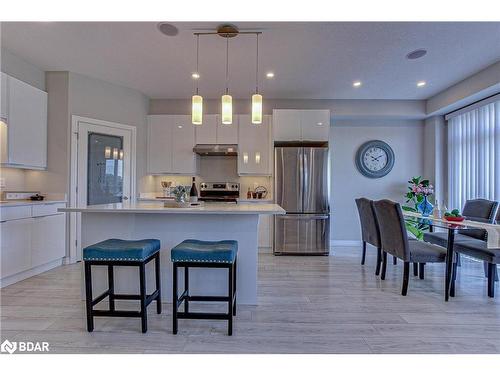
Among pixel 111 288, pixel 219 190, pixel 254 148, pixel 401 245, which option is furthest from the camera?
pixel 219 190

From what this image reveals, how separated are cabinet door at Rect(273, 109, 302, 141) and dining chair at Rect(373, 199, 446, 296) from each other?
200cm

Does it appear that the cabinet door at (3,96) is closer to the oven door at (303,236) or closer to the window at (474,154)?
the oven door at (303,236)

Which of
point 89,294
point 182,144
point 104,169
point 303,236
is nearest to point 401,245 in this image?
point 303,236

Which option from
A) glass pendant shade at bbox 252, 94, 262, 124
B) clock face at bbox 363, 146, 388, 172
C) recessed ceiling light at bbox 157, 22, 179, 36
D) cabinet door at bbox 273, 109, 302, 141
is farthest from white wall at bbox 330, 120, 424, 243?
recessed ceiling light at bbox 157, 22, 179, 36

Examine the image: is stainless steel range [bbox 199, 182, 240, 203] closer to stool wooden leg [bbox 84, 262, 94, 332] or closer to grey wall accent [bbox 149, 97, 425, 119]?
grey wall accent [bbox 149, 97, 425, 119]

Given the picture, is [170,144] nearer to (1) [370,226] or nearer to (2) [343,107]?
(2) [343,107]

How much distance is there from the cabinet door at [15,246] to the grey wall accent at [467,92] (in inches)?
232

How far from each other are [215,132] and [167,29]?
2220 millimetres

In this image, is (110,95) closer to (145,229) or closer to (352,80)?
(145,229)

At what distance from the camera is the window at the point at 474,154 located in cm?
391

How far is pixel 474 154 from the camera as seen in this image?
4297mm

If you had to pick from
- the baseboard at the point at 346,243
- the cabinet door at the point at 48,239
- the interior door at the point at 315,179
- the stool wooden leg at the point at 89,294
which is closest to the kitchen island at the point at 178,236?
the stool wooden leg at the point at 89,294
